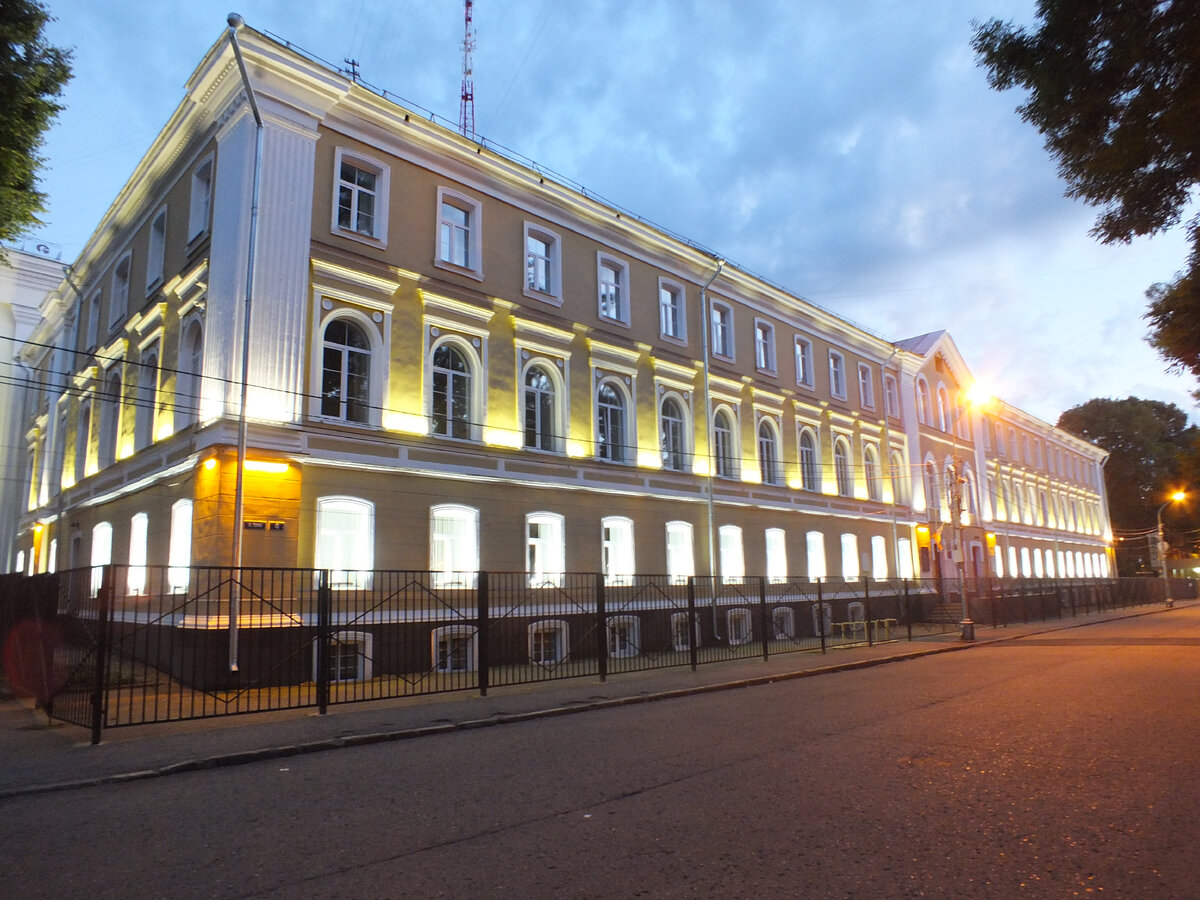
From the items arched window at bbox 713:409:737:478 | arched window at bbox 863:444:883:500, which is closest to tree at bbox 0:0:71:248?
arched window at bbox 713:409:737:478

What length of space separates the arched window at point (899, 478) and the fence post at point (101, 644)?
33.6 metres

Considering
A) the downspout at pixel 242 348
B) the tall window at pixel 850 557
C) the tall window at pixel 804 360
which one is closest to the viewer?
Answer: the downspout at pixel 242 348

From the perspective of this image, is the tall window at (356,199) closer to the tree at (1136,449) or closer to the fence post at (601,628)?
the fence post at (601,628)

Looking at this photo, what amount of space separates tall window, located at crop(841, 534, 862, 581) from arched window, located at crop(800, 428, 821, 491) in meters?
2.70

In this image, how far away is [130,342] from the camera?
22281 mm

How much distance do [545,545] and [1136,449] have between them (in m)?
73.0

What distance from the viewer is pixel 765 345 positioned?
31.6 meters

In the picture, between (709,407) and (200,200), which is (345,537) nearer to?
(200,200)

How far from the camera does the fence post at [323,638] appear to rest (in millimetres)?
11758

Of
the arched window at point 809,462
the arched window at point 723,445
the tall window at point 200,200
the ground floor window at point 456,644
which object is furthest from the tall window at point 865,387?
the tall window at point 200,200

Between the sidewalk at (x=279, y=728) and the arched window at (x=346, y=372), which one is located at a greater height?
the arched window at (x=346, y=372)

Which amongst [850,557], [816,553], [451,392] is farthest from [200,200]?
[850,557]

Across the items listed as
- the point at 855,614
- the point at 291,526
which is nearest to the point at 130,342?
the point at 291,526

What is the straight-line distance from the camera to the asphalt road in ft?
15.5
